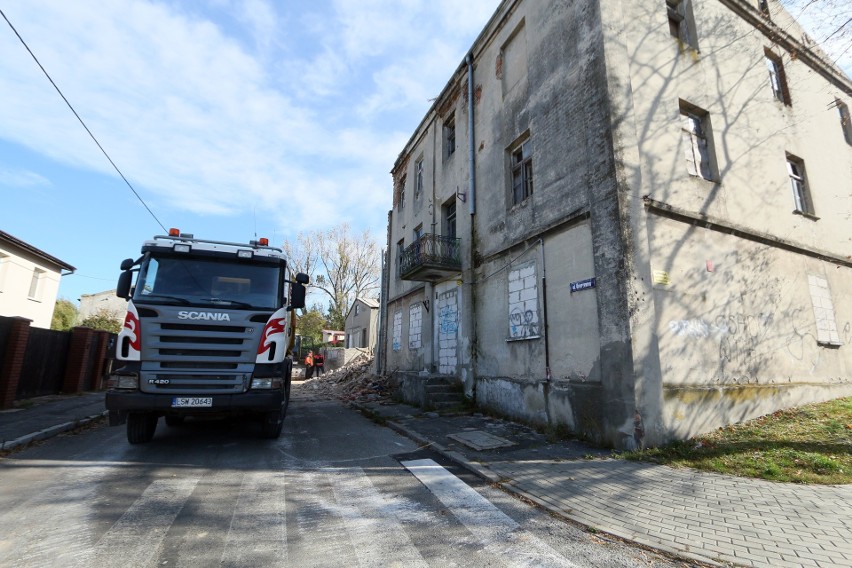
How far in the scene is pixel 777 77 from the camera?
11719 mm

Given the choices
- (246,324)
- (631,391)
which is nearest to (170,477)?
(246,324)

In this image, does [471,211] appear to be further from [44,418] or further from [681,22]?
[44,418]

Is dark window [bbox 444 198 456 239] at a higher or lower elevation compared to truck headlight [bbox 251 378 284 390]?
higher

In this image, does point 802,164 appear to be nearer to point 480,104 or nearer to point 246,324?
point 480,104

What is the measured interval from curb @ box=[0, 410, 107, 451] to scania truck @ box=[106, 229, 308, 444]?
160 cm

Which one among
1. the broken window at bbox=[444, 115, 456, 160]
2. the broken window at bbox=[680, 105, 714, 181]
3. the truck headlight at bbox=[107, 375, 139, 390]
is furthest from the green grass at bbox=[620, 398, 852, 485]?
the broken window at bbox=[444, 115, 456, 160]

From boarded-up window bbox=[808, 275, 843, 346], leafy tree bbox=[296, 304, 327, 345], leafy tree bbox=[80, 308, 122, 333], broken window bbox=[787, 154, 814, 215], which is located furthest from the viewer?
leafy tree bbox=[296, 304, 327, 345]

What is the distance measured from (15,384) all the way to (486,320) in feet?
38.7

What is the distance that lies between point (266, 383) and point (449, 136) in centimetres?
1149

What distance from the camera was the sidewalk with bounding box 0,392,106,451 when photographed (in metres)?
6.72

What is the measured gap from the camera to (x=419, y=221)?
53.1ft

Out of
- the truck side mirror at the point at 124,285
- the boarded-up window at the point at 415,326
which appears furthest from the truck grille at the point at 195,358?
the boarded-up window at the point at 415,326

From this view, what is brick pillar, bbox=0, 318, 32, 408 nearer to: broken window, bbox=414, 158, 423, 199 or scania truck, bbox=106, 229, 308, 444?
scania truck, bbox=106, 229, 308, 444

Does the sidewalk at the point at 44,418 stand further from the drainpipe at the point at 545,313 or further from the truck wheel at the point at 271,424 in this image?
the drainpipe at the point at 545,313
